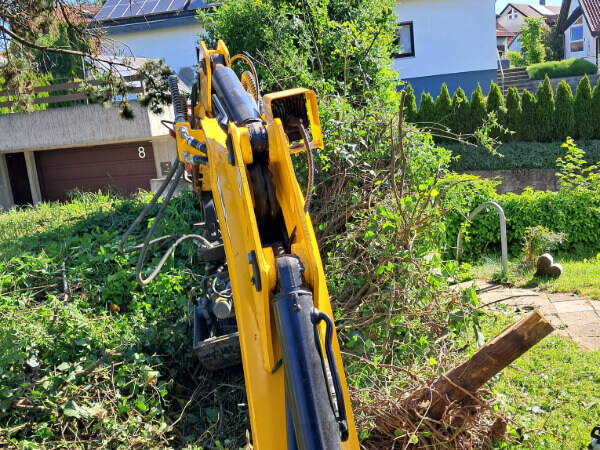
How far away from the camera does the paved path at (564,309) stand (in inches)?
214

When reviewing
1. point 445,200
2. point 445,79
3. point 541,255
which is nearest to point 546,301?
point 541,255

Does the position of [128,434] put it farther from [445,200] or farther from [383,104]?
[383,104]

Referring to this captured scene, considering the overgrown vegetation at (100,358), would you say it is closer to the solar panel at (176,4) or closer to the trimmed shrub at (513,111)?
the trimmed shrub at (513,111)

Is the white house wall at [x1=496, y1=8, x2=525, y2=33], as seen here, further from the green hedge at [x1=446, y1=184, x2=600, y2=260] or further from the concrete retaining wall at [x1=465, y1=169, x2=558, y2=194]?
the green hedge at [x1=446, y1=184, x2=600, y2=260]

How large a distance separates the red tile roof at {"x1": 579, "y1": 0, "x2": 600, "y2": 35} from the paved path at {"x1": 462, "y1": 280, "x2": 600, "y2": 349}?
2606 centimetres

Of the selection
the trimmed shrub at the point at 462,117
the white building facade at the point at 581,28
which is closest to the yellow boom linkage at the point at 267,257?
the trimmed shrub at the point at 462,117

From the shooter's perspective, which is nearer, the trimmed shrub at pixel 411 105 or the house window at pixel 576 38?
the trimmed shrub at pixel 411 105

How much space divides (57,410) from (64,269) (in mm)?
1998

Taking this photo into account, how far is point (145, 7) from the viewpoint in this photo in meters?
19.3

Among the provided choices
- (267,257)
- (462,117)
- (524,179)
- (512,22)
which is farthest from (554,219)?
(512,22)

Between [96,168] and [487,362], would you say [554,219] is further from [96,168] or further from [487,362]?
[96,168]

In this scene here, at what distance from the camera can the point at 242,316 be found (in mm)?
2445

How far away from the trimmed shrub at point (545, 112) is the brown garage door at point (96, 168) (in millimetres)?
11179

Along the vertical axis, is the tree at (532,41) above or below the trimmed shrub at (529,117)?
above
